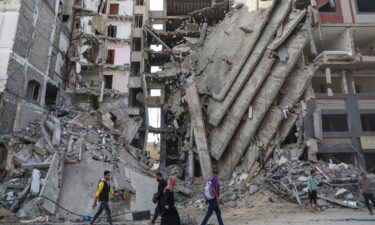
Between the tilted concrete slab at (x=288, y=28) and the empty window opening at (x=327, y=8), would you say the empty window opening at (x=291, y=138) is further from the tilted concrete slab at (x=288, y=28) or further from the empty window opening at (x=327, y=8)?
the empty window opening at (x=327, y=8)

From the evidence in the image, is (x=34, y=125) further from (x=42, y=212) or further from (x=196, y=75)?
(x=196, y=75)

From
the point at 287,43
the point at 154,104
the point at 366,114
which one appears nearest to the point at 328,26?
the point at 287,43

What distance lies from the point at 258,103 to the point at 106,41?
18769mm

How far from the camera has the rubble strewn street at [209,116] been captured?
14.0 metres

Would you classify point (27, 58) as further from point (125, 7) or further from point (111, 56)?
point (125, 7)

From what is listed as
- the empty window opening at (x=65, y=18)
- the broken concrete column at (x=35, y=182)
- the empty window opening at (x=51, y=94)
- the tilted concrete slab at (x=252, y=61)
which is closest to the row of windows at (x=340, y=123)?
the tilted concrete slab at (x=252, y=61)

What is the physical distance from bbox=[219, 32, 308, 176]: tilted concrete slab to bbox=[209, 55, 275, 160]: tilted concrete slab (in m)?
0.48

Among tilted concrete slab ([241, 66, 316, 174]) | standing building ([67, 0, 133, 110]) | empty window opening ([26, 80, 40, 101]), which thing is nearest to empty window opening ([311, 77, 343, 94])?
tilted concrete slab ([241, 66, 316, 174])

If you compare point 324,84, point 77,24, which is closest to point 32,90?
point 77,24

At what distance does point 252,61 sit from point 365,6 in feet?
31.9

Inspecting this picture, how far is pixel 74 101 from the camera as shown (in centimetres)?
2928

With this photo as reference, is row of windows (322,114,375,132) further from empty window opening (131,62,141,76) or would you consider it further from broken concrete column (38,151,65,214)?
empty window opening (131,62,141,76)

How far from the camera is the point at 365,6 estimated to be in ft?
72.0

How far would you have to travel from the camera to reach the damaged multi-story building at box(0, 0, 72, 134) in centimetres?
2022
